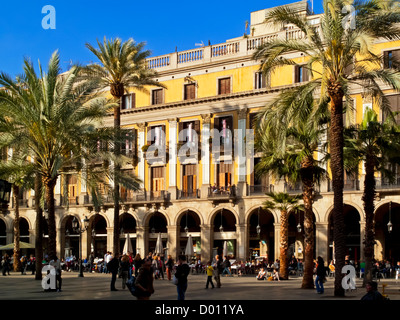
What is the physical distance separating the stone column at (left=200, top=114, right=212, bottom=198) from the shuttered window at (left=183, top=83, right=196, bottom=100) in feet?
7.80

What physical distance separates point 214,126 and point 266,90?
5.29 m

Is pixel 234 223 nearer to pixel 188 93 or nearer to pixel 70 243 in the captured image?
pixel 188 93

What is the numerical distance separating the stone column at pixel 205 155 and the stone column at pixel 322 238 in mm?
9658

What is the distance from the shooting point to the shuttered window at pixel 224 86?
1988 inches

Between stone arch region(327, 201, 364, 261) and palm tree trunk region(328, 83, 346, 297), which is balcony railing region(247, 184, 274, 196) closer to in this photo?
stone arch region(327, 201, 364, 261)

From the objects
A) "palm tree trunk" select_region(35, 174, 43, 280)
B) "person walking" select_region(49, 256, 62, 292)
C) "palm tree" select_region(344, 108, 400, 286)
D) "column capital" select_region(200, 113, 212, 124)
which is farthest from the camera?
"column capital" select_region(200, 113, 212, 124)

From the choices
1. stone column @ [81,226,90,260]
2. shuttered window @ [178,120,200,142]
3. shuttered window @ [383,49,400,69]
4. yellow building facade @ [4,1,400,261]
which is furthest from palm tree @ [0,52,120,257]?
stone column @ [81,226,90,260]

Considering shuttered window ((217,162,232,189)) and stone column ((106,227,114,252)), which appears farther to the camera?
stone column ((106,227,114,252))

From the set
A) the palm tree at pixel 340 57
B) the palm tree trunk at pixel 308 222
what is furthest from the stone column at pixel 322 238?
the palm tree at pixel 340 57

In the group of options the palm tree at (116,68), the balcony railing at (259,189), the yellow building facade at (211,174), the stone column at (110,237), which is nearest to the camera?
the palm tree at (116,68)

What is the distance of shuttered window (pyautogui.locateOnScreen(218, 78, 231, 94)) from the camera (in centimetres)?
→ 5049

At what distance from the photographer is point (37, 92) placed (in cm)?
3033

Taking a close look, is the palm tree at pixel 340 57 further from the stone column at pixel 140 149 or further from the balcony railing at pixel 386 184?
the stone column at pixel 140 149
